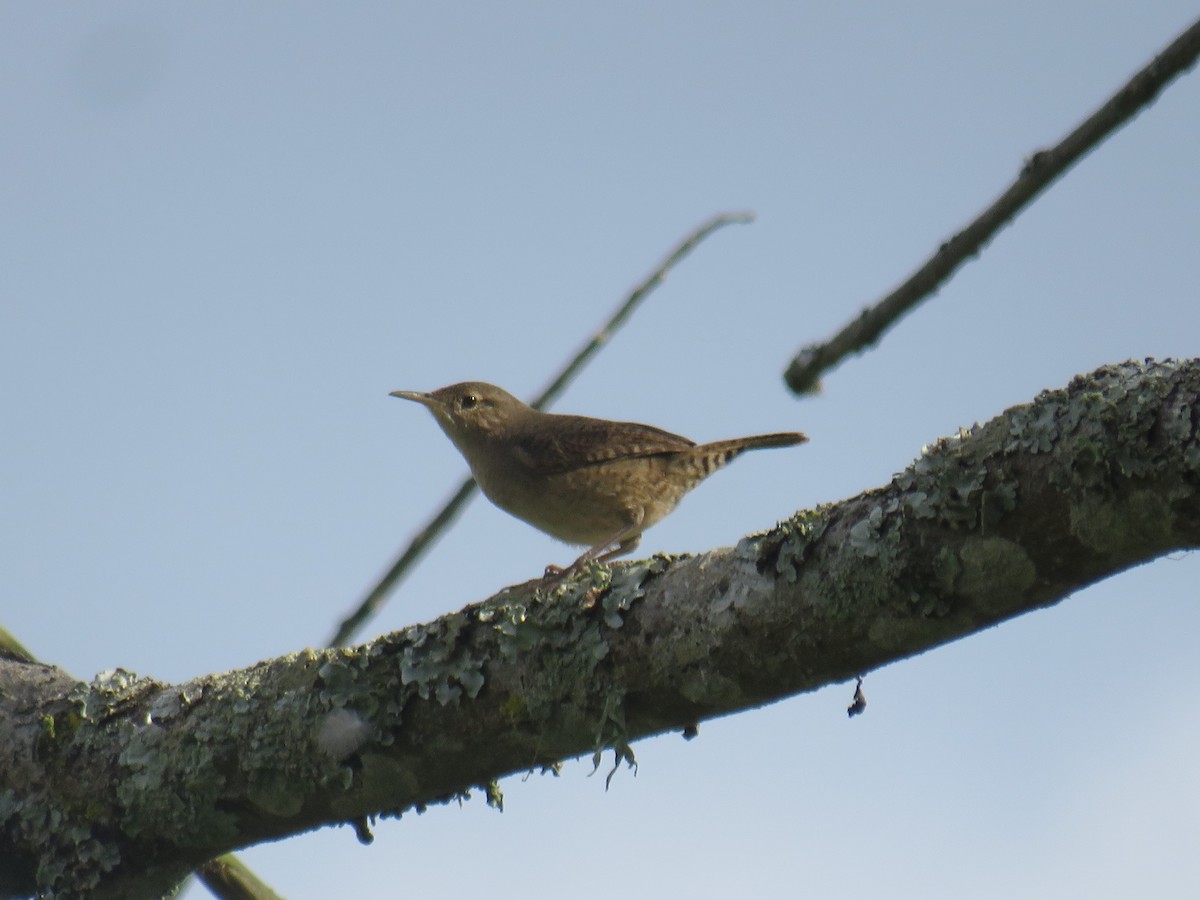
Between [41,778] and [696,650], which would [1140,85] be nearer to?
[696,650]

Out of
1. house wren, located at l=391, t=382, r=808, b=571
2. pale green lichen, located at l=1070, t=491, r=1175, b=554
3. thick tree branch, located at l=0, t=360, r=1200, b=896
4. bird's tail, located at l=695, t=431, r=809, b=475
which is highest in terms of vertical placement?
bird's tail, located at l=695, t=431, r=809, b=475

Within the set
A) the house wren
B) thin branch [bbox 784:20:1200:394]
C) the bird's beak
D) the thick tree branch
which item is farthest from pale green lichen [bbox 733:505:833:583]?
the bird's beak

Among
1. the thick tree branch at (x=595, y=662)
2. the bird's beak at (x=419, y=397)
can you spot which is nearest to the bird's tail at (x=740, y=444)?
the bird's beak at (x=419, y=397)

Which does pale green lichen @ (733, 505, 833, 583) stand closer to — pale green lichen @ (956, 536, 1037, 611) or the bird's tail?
pale green lichen @ (956, 536, 1037, 611)

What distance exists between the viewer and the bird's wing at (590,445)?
17.7 feet

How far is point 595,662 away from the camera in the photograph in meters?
2.63

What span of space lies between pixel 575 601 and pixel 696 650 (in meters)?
0.35

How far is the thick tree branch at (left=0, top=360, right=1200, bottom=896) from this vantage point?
6.89 ft

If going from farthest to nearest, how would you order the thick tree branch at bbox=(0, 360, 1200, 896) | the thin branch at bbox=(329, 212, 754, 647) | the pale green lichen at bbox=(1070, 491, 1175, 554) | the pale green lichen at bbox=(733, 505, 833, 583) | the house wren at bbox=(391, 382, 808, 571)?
1. the house wren at bbox=(391, 382, 808, 571)
2. the thin branch at bbox=(329, 212, 754, 647)
3. the pale green lichen at bbox=(733, 505, 833, 583)
4. the thick tree branch at bbox=(0, 360, 1200, 896)
5. the pale green lichen at bbox=(1070, 491, 1175, 554)

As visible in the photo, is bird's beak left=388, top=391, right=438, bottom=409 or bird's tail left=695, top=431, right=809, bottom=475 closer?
bird's tail left=695, top=431, right=809, bottom=475

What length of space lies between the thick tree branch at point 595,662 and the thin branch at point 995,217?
0.84ft

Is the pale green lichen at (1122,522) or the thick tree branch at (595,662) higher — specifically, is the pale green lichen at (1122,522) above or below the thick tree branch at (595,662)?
above

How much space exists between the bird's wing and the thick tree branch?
7.56 ft

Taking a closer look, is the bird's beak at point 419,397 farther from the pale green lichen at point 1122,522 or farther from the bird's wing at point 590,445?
the pale green lichen at point 1122,522
